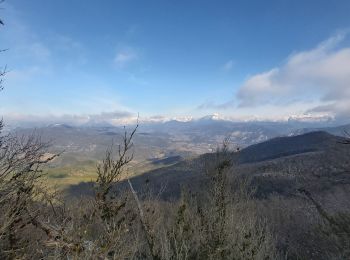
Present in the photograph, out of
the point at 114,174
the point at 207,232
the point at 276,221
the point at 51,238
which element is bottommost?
the point at 276,221

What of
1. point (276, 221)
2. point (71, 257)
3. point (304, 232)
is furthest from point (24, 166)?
point (276, 221)

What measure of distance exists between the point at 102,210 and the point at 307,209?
299 feet

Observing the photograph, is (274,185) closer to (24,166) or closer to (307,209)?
(307,209)

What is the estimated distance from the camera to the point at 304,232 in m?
73.4

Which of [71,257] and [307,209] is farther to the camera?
[307,209]

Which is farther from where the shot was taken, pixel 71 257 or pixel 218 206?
pixel 218 206

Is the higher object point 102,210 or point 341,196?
point 102,210

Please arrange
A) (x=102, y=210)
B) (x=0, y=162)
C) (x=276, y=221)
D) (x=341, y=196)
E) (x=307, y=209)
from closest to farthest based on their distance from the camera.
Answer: (x=102, y=210) < (x=0, y=162) < (x=276, y=221) < (x=307, y=209) < (x=341, y=196)

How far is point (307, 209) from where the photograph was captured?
303 feet

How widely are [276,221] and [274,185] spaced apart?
35.3 metres

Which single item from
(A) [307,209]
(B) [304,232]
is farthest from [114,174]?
(A) [307,209]

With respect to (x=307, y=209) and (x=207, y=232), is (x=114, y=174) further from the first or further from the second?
(x=307, y=209)

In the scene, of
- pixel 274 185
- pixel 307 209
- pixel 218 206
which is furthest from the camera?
pixel 274 185

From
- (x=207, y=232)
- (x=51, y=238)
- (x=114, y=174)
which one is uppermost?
(x=114, y=174)
